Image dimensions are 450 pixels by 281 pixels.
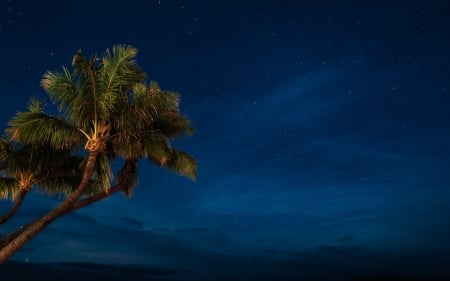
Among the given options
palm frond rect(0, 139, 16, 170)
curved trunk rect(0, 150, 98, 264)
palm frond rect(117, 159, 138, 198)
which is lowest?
curved trunk rect(0, 150, 98, 264)

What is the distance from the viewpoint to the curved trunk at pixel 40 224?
14.4 meters

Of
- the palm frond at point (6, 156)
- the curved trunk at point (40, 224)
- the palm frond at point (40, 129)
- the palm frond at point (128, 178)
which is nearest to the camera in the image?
the curved trunk at point (40, 224)

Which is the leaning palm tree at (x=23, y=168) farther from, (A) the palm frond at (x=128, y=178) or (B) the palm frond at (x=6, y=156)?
(A) the palm frond at (x=128, y=178)

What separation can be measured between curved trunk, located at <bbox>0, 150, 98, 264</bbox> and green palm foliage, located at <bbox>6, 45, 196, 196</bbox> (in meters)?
0.21

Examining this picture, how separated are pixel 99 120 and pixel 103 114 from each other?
29 cm

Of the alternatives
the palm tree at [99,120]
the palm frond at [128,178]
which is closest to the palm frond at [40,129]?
the palm tree at [99,120]

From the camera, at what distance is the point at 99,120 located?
52.1ft

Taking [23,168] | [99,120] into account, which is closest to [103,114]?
[99,120]

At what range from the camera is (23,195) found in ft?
55.9

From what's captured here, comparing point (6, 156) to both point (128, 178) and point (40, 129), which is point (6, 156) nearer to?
point (40, 129)

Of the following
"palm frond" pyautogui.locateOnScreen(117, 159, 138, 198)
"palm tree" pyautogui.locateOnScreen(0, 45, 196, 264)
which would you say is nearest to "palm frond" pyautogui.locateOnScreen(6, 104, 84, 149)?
"palm tree" pyautogui.locateOnScreen(0, 45, 196, 264)

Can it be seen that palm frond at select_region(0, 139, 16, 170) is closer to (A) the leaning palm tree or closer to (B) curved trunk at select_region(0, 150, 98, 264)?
(A) the leaning palm tree

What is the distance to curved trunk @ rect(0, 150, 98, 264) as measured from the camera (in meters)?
14.4

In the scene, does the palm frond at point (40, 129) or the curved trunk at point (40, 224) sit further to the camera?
the palm frond at point (40, 129)
